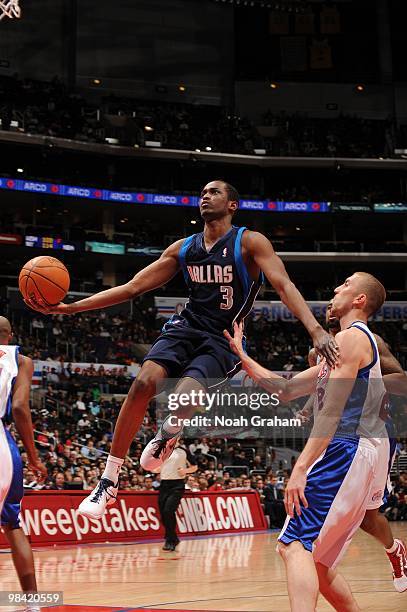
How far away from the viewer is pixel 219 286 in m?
5.81

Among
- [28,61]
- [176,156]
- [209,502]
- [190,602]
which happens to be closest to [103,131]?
[176,156]

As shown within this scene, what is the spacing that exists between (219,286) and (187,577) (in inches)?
206

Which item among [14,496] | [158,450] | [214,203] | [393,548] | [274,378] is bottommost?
[393,548]

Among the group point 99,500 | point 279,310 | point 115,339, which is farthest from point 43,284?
point 279,310

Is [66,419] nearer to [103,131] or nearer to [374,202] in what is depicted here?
[103,131]

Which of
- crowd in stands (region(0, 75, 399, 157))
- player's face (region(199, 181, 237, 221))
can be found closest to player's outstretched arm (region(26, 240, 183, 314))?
player's face (region(199, 181, 237, 221))

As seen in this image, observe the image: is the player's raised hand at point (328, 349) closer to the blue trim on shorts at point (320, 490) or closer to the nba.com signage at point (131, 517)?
the blue trim on shorts at point (320, 490)

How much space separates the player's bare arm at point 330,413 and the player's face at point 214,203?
5.29ft

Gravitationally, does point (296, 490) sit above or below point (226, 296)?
below

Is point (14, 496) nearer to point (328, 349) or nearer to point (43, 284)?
point (43, 284)

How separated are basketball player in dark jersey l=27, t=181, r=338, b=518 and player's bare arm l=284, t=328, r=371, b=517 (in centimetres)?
74

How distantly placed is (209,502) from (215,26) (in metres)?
Answer: 30.8

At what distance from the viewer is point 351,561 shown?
40.5ft

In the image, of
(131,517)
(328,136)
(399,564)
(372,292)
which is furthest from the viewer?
(328,136)
